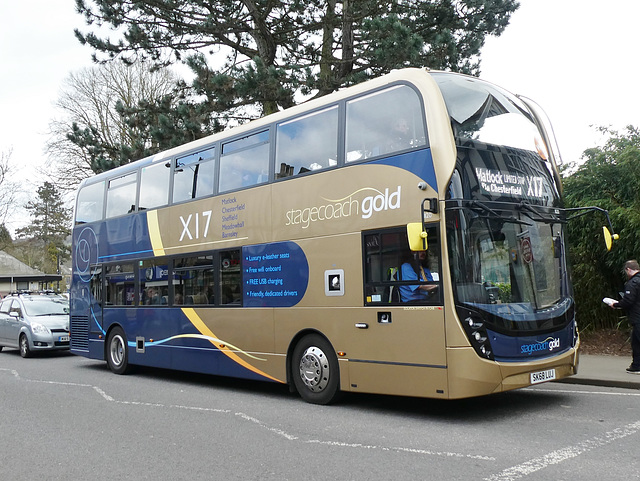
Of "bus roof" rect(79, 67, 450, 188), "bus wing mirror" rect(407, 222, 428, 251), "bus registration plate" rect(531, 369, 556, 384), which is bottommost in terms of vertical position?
"bus registration plate" rect(531, 369, 556, 384)

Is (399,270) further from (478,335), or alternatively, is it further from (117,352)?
(117,352)

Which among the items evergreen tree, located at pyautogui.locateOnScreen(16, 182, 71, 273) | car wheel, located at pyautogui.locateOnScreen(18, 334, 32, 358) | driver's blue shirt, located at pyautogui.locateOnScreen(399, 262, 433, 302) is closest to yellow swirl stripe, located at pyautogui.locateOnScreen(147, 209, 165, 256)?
driver's blue shirt, located at pyautogui.locateOnScreen(399, 262, 433, 302)

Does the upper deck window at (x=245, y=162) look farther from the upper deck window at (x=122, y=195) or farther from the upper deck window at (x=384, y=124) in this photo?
the upper deck window at (x=122, y=195)

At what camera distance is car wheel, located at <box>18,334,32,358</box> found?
17631mm

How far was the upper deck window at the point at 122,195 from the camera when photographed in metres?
13.2

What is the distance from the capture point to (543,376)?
768 cm

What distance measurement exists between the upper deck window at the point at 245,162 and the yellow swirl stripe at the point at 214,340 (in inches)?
90.4

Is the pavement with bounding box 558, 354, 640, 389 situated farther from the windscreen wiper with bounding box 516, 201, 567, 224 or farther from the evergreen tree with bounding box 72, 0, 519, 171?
the evergreen tree with bounding box 72, 0, 519, 171

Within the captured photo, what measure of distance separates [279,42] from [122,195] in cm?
791

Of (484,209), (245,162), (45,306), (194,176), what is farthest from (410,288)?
(45,306)

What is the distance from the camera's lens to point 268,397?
9.93m

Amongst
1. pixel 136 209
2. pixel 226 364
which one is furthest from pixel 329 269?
pixel 136 209

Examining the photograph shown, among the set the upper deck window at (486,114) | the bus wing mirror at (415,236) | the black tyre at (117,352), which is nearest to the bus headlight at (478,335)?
the bus wing mirror at (415,236)

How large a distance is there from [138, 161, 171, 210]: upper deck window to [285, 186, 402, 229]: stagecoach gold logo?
3.73 meters
